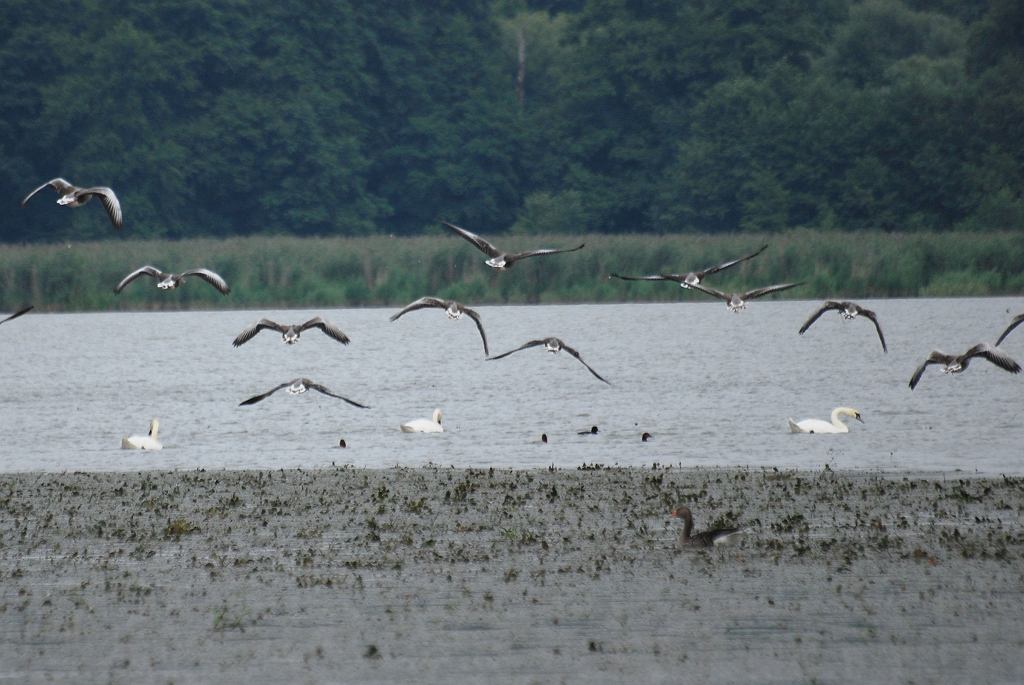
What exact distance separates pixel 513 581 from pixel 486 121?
63.1 m

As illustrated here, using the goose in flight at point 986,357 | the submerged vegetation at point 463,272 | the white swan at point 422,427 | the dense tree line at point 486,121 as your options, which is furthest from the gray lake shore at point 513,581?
the dense tree line at point 486,121

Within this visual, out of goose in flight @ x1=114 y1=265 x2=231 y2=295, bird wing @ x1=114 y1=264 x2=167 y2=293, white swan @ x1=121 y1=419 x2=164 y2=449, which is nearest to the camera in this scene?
goose in flight @ x1=114 y1=265 x2=231 y2=295

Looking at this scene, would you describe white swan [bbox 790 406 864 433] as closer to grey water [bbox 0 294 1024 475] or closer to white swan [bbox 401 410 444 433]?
grey water [bbox 0 294 1024 475]

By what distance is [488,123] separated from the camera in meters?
75.7

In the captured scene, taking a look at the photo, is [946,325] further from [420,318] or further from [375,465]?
[375,465]

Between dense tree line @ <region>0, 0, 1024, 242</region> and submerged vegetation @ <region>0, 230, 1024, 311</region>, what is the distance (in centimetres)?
1896

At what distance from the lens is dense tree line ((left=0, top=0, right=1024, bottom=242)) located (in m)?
68.6

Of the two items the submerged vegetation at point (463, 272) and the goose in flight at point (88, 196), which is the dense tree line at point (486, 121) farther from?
the goose in flight at point (88, 196)

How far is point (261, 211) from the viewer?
73375mm

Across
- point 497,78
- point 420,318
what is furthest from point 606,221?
point 420,318

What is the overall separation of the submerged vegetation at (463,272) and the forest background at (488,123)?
1522 cm

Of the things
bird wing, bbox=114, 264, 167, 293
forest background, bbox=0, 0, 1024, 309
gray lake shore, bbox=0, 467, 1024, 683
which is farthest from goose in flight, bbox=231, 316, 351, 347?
forest background, bbox=0, 0, 1024, 309

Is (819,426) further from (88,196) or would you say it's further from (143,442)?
(88,196)

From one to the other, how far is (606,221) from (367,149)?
9730mm
